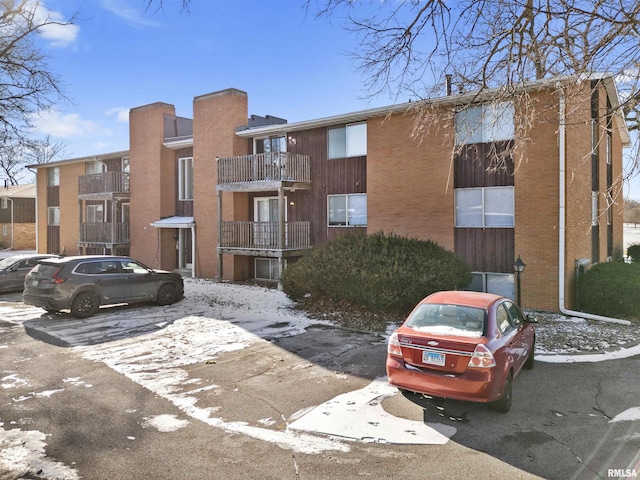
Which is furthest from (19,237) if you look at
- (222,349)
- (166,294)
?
(222,349)

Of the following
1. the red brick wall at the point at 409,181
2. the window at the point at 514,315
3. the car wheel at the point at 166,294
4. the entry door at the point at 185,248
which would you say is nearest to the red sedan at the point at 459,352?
the window at the point at 514,315

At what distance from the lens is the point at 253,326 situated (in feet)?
36.1

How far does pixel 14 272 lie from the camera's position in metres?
16.6

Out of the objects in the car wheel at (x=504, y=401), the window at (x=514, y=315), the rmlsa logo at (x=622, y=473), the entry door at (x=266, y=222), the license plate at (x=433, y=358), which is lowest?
the rmlsa logo at (x=622, y=473)

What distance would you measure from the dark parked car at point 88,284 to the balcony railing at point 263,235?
503 centimetres

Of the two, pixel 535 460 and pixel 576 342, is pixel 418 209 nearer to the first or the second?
pixel 576 342

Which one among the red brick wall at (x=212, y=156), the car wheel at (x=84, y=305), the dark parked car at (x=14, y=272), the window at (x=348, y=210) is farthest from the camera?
the red brick wall at (x=212, y=156)

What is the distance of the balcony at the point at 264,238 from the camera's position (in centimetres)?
1739

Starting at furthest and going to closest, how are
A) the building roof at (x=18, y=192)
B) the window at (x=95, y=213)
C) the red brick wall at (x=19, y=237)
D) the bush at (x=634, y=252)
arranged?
1. the building roof at (x=18, y=192)
2. the red brick wall at (x=19, y=237)
3. the window at (x=95, y=213)
4. the bush at (x=634, y=252)

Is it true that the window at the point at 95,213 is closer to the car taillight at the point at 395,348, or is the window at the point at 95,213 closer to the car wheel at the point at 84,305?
the car wheel at the point at 84,305

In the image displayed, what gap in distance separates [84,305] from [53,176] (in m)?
21.9

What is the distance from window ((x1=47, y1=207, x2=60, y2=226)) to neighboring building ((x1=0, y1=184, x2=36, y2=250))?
15.2 metres

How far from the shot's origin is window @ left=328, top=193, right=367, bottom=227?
1711 centimetres

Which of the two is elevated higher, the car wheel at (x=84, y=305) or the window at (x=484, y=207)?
the window at (x=484, y=207)
